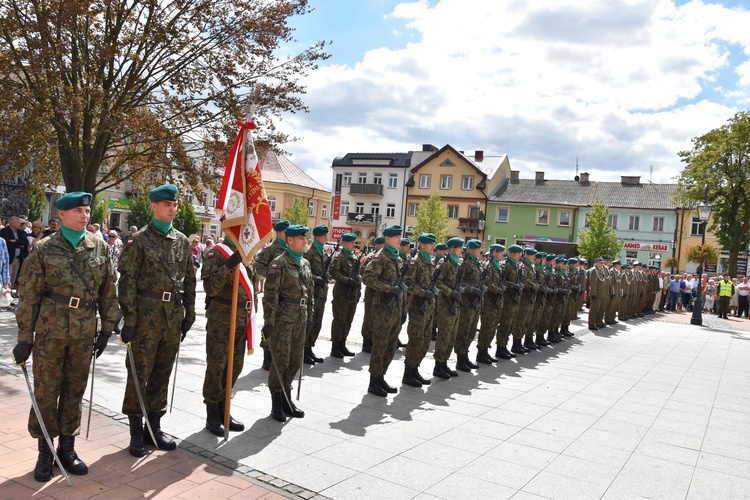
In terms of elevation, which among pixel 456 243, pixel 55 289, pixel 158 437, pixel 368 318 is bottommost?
pixel 158 437

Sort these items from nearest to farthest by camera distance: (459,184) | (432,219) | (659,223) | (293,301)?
(293,301) < (659,223) < (432,219) < (459,184)

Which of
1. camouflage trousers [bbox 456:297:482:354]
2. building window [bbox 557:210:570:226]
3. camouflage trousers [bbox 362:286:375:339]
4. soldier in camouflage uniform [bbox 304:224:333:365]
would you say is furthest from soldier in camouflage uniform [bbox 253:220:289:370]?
building window [bbox 557:210:570:226]

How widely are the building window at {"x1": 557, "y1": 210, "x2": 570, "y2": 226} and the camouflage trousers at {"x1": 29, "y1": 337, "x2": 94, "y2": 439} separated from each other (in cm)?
5132

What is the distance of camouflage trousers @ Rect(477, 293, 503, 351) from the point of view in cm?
1064

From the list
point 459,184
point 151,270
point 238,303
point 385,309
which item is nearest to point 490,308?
point 385,309

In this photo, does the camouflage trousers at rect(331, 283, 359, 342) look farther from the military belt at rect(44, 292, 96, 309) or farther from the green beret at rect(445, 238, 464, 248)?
the military belt at rect(44, 292, 96, 309)

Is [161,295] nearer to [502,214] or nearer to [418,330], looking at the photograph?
[418,330]

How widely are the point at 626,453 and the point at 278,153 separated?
33.0ft

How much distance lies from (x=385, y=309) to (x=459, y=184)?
48911 mm

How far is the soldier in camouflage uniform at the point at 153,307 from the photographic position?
16.2 feet

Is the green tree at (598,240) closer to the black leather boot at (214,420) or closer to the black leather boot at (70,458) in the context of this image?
the black leather boot at (214,420)

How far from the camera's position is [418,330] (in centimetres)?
821

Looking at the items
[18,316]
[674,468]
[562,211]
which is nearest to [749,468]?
[674,468]

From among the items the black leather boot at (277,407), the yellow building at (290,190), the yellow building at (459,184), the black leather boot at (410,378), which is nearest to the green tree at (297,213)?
the yellow building at (290,190)
